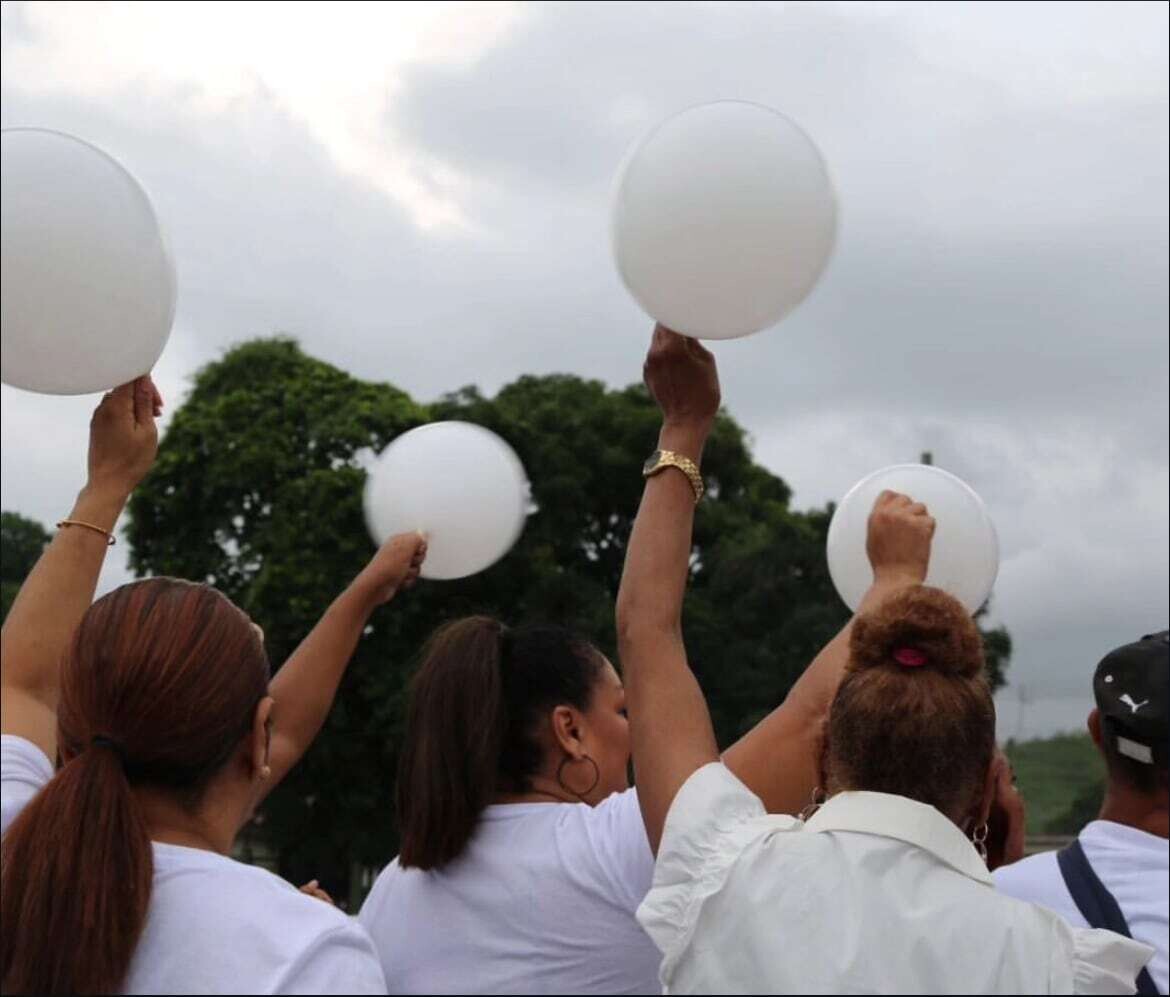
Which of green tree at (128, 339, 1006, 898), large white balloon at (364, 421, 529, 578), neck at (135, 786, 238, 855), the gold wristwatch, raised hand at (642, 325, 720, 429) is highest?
green tree at (128, 339, 1006, 898)

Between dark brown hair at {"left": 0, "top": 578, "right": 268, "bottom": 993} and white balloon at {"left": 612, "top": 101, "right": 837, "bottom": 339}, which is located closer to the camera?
dark brown hair at {"left": 0, "top": 578, "right": 268, "bottom": 993}

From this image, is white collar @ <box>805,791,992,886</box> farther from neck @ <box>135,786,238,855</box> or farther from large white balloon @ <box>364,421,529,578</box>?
large white balloon @ <box>364,421,529,578</box>

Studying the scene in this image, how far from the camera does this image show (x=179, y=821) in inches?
101

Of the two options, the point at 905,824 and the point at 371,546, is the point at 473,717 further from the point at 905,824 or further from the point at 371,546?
the point at 371,546

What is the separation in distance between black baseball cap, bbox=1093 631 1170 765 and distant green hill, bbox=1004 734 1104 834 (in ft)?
82.3

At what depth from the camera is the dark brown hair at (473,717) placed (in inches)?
127

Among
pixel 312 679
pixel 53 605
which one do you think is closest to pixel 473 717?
pixel 312 679

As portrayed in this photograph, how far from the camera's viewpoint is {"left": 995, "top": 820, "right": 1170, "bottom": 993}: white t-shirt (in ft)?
10.9

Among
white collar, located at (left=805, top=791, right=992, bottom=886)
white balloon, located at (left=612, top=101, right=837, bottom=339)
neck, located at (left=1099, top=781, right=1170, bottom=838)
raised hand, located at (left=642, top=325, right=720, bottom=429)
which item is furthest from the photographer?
neck, located at (left=1099, top=781, right=1170, bottom=838)

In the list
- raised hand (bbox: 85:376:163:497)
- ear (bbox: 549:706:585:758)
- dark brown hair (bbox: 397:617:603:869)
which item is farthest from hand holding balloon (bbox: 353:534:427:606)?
raised hand (bbox: 85:376:163:497)

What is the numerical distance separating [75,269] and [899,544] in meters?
1.66

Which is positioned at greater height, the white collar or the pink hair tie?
the pink hair tie

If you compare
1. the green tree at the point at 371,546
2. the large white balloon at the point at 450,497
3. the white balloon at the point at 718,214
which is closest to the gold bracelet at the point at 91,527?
the white balloon at the point at 718,214

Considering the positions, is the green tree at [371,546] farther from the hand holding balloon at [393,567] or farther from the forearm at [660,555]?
the forearm at [660,555]
